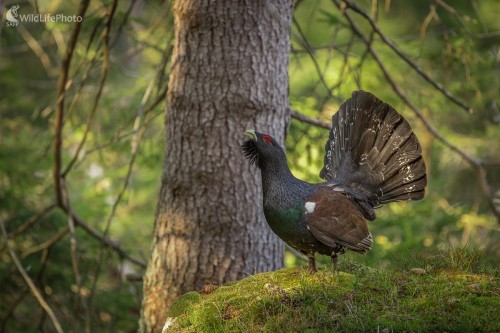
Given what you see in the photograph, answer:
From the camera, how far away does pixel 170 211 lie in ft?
18.2

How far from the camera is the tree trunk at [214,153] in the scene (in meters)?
5.43

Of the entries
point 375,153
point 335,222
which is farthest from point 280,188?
point 375,153

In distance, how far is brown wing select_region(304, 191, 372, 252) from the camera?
4617mm

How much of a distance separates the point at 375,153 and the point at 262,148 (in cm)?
116

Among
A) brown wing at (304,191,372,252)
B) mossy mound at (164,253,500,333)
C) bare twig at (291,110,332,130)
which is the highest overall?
bare twig at (291,110,332,130)

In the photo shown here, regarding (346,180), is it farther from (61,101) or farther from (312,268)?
(61,101)

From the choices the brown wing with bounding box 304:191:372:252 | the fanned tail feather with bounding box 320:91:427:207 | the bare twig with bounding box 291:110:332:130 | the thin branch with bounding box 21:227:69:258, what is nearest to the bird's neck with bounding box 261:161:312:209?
the brown wing with bounding box 304:191:372:252

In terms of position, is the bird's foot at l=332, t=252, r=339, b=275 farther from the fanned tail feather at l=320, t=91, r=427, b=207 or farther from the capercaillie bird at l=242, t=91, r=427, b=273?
the fanned tail feather at l=320, t=91, r=427, b=207

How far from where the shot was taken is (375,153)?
210 inches

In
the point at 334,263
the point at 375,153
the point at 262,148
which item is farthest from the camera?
the point at 375,153

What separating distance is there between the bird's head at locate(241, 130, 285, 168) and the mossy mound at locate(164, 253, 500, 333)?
0.89 meters

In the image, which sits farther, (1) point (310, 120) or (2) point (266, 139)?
(1) point (310, 120)

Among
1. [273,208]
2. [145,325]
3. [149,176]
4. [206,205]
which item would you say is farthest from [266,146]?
[149,176]

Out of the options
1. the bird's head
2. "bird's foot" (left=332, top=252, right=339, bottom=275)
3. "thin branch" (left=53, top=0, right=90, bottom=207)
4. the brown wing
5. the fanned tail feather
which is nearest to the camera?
"bird's foot" (left=332, top=252, right=339, bottom=275)
